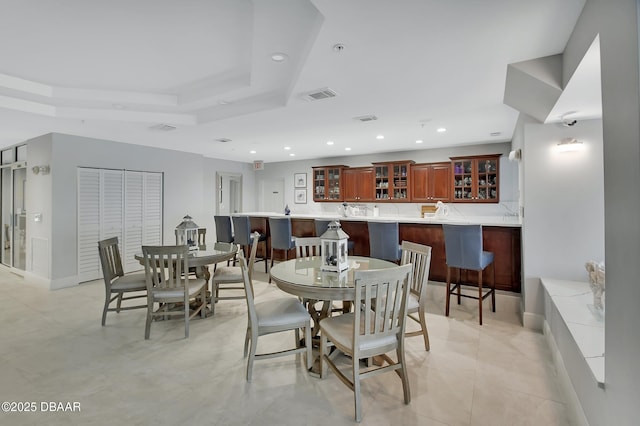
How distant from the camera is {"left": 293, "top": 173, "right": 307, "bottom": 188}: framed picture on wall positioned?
8039 mm

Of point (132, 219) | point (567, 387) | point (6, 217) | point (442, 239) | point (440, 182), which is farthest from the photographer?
point (440, 182)

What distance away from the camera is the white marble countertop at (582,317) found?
1.77 meters

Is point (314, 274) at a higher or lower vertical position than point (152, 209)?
lower

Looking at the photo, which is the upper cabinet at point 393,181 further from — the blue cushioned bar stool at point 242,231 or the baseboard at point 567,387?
the baseboard at point 567,387

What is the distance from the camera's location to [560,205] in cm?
301

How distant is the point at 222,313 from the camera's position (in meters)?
3.63

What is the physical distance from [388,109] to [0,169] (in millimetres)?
7145

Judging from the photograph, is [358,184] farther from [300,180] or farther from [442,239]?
[442,239]

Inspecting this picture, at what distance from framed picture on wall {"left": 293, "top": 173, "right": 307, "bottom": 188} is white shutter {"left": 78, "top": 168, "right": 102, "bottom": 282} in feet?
14.0

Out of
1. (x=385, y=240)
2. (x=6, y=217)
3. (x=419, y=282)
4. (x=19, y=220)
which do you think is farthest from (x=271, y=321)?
(x=6, y=217)

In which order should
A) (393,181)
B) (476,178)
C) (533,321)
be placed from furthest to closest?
(393,181) → (476,178) → (533,321)

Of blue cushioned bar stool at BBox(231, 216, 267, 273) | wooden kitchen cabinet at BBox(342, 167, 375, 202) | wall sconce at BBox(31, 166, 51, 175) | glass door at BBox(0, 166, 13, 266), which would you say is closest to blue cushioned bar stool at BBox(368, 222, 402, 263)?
blue cushioned bar stool at BBox(231, 216, 267, 273)

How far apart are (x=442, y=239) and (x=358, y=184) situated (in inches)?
121

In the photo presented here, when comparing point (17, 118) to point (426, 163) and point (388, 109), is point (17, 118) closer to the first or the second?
point (388, 109)
